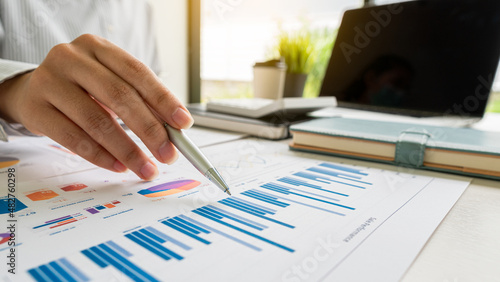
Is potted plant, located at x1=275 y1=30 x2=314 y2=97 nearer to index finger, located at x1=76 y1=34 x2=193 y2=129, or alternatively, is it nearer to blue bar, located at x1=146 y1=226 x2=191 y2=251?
index finger, located at x1=76 y1=34 x2=193 y2=129

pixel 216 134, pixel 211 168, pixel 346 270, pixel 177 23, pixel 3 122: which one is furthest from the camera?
pixel 177 23

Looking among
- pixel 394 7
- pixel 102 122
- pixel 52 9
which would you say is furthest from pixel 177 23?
pixel 102 122

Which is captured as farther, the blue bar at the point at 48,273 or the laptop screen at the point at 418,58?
the laptop screen at the point at 418,58

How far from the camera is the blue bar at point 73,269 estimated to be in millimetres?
208

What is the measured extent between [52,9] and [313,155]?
856 mm

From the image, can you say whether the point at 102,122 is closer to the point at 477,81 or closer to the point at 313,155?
the point at 313,155

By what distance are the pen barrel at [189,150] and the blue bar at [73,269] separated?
0.16 meters

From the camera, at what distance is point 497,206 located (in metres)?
0.36

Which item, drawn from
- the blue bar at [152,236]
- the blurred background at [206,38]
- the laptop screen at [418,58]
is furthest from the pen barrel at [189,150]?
the blurred background at [206,38]

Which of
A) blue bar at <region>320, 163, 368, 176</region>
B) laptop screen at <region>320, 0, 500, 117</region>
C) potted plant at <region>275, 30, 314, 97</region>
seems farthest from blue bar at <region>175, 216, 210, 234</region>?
potted plant at <region>275, 30, 314, 97</region>

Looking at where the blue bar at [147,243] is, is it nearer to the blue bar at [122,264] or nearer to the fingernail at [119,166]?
the blue bar at [122,264]

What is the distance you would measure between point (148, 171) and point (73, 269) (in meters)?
0.18

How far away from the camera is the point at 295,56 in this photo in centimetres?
106

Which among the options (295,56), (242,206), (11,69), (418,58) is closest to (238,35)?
(295,56)
